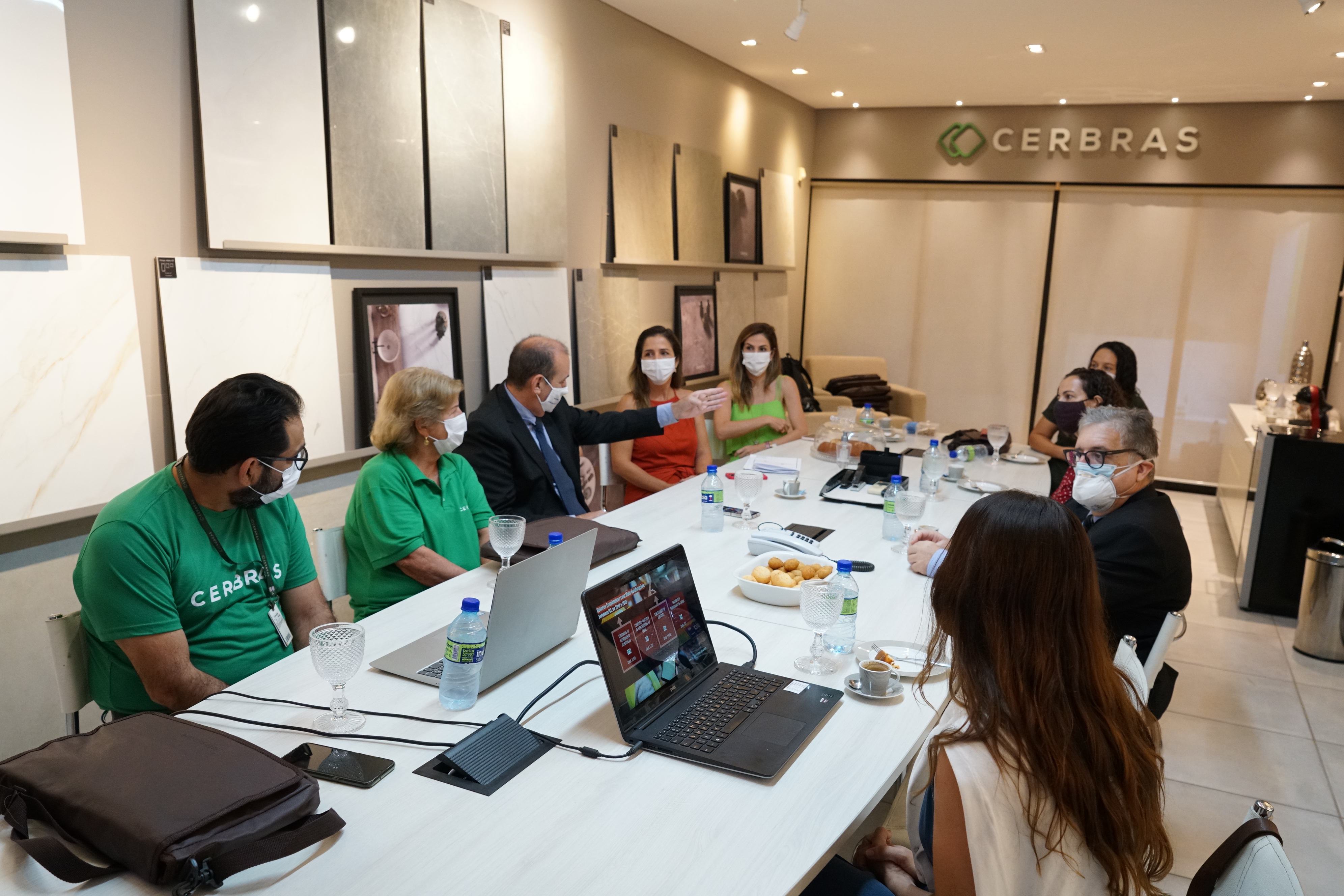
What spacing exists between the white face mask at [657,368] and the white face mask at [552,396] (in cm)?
102

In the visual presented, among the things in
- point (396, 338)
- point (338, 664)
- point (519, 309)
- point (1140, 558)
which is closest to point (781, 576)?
point (1140, 558)

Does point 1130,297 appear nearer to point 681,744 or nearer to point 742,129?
point 742,129

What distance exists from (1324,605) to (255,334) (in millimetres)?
4639

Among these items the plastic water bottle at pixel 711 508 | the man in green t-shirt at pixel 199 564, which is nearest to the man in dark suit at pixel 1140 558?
the plastic water bottle at pixel 711 508

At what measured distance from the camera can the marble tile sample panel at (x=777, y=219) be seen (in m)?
7.41

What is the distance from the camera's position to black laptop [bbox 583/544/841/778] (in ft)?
5.22

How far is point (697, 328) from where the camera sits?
21.5 feet

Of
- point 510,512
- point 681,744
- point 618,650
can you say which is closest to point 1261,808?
point 681,744

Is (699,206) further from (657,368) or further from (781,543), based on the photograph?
(781,543)

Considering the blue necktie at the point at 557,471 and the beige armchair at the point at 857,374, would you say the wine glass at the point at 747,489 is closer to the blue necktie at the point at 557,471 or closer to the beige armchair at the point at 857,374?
the blue necktie at the point at 557,471

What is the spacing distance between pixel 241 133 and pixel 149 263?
1.77 ft

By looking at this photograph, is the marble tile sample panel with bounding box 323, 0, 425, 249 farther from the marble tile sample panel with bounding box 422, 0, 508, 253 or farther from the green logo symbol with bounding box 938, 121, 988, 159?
the green logo symbol with bounding box 938, 121, 988, 159

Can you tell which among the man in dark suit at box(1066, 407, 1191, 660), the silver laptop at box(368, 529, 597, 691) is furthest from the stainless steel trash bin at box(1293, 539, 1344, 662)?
the silver laptop at box(368, 529, 597, 691)

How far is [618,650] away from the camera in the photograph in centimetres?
164
